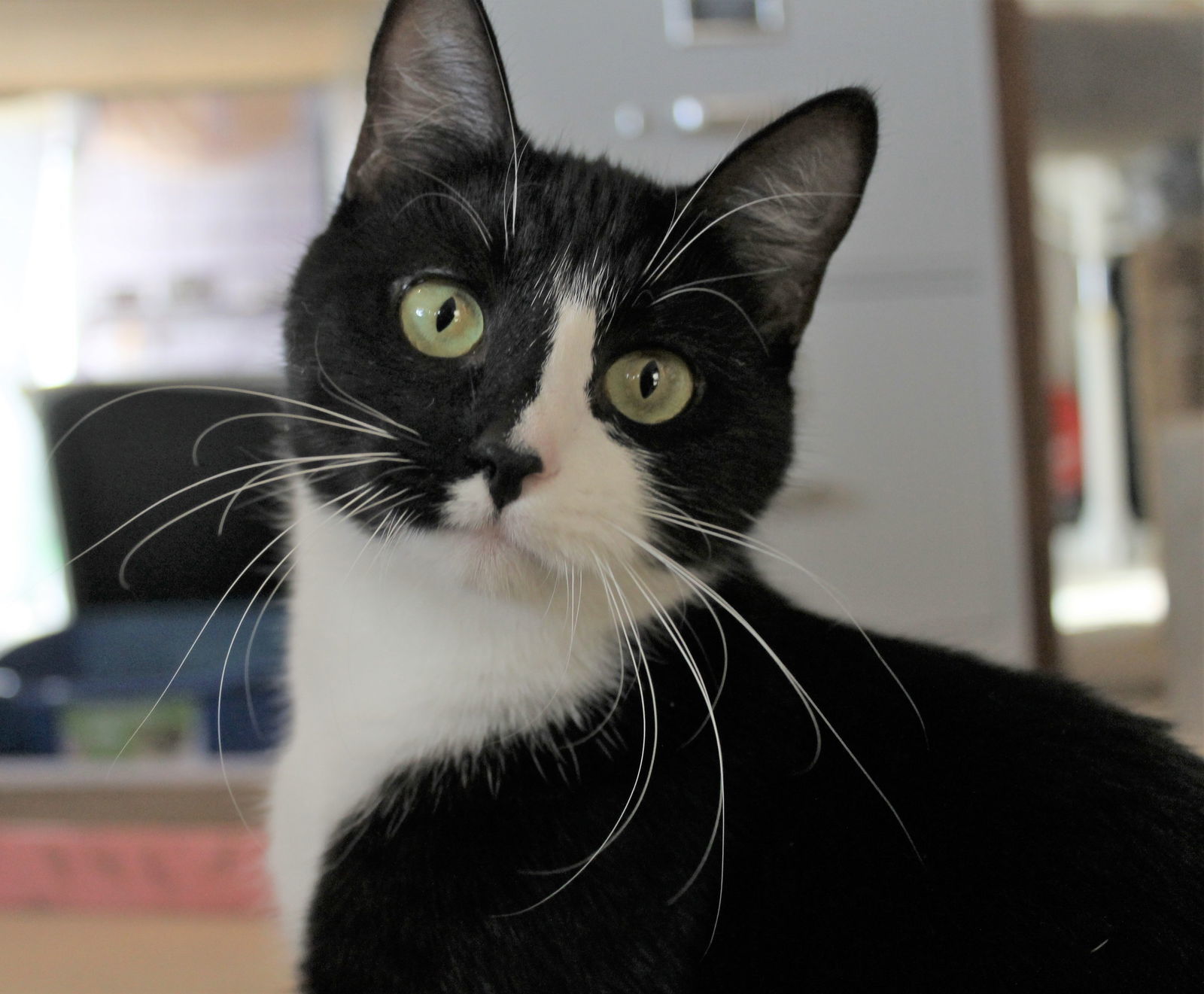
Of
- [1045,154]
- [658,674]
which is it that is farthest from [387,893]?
[1045,154]

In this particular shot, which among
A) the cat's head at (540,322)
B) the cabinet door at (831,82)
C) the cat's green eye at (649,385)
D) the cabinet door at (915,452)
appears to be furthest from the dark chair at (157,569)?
the cabinet door at (915,452)

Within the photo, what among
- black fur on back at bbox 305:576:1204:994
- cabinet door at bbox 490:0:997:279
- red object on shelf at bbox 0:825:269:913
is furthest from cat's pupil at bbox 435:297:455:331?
cabinet door at bbox 490:0:997:279

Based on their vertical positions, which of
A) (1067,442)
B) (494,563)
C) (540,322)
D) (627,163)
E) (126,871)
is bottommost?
(126,871)

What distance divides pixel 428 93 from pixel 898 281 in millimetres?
861

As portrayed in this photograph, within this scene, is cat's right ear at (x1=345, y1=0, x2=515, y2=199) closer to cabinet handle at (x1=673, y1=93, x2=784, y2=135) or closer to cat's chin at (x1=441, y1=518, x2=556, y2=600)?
cat's chin at (x1=441, y1=518, x2=556, y2=600)

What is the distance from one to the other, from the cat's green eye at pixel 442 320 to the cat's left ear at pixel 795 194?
0.59 feet

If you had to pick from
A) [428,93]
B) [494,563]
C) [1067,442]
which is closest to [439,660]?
[494,563]

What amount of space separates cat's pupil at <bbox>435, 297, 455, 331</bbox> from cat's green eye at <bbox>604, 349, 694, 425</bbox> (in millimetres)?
96

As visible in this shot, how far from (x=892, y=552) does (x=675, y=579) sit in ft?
2.67

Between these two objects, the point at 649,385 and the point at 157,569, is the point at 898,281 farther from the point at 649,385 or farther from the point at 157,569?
the point at 157,569

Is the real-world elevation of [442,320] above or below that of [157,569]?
above

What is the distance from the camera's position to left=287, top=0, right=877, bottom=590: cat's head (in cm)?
51

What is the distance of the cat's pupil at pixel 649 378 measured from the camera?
1.88ft

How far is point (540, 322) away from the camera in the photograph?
0.55 meters
